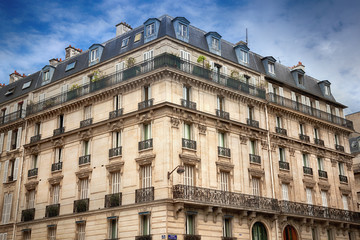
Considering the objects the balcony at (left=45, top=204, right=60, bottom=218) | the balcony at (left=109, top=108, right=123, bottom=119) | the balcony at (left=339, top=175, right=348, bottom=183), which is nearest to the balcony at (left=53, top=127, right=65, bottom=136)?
the balcony at (left=109, top=108, right=123, bottom=119)

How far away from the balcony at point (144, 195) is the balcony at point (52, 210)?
7.17 meters

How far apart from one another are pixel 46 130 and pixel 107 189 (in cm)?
840

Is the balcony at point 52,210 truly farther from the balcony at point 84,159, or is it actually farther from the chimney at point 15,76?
the chimney at point 15,76

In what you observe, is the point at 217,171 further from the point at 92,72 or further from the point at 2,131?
the point at 2,131

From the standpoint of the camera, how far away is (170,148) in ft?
84.2

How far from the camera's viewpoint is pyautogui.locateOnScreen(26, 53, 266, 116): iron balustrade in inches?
1084

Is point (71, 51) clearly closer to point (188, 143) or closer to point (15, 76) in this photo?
point (15, 76)

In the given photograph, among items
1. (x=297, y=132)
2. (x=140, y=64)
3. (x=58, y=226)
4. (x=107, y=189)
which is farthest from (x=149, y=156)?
(x=297, y=132)

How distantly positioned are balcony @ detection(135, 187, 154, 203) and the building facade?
8 centimetres

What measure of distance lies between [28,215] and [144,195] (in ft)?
35.3

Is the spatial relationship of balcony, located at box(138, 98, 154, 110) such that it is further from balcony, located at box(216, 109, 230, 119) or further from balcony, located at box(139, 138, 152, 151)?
balcony, located at box(216, 109, 230, 119)

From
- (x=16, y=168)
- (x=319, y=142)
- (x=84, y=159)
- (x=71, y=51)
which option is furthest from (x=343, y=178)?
(x=16, y=168)

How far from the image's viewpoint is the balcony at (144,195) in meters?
25.2

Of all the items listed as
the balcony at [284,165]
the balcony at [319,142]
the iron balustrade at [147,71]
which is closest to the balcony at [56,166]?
the iron balustrade at [147,71]
